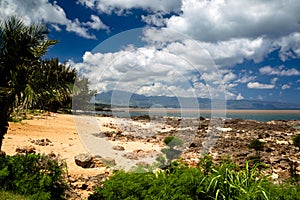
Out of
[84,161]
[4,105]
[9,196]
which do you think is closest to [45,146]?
[84,161]

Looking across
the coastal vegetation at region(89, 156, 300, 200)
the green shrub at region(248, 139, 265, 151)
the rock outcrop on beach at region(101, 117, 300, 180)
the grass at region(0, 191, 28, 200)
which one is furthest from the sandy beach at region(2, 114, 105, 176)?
the green shrub at region(248, 139, 265, 151)

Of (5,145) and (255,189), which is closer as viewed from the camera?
(255,189)

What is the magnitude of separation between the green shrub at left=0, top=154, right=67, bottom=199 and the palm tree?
4.59 ft

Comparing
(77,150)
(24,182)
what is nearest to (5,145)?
(77,150)

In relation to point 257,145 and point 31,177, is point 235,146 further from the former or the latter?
point 31,177

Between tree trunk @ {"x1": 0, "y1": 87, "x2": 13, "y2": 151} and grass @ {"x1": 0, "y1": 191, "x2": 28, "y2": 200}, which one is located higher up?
tree trunk @ {"x1": 0, "y1": 87, "x2": 13, "y2": 151}

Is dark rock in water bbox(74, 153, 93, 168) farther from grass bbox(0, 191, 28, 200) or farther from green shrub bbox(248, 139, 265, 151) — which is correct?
green shrub bbox(248, 139, 265, 151)

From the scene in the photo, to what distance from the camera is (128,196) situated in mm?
4996

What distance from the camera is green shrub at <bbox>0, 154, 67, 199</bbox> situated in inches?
236

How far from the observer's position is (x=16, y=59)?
7062 millimetres

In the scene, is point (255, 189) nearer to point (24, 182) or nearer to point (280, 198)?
point (280, 198)

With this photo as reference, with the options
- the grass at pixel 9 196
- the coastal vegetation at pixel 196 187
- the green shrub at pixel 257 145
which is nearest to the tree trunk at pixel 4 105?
the grass at pixel 9 196

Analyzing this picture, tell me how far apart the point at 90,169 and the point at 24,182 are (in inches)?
145

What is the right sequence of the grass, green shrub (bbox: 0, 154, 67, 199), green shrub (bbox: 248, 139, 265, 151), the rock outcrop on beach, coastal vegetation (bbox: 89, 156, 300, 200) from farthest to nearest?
green shrub (bbox: 248, 139, 265, 151) → the rock outcrop on beach → green shrub (bbox: 0, 154, 67, 199) → the grass → coastal vegetation (bbox: 89, 156, 300, 200)
